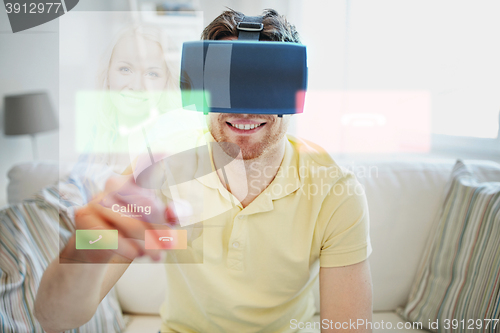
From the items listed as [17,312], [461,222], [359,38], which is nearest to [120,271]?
[17,312]

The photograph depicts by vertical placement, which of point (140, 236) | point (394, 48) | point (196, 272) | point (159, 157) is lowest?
point (196, 272)

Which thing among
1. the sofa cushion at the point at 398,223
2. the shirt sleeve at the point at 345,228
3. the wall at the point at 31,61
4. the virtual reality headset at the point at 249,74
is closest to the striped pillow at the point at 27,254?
the wall at the point at 31,61

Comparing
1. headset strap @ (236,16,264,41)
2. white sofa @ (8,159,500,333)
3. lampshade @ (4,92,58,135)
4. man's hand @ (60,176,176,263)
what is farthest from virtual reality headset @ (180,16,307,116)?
white sofa @ (8,159,500,333)

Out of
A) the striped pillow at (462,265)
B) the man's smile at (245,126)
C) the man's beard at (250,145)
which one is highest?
the man's smile at (245,126)

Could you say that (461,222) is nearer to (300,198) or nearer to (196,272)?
(300,198)

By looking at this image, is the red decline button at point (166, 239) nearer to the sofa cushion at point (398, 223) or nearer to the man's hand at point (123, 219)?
the man's hand at point (123, 219)

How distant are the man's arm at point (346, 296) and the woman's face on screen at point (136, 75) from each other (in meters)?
0.43

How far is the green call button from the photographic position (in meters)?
0.48

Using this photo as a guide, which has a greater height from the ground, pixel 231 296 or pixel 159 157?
pixel 159 157

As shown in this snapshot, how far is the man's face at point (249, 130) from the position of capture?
583mm

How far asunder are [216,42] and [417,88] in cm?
85

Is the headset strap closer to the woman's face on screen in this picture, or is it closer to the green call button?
the woman's face on screen

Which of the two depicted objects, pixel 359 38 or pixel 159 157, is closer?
pixel 159 157

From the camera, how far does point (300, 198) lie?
63 cm
